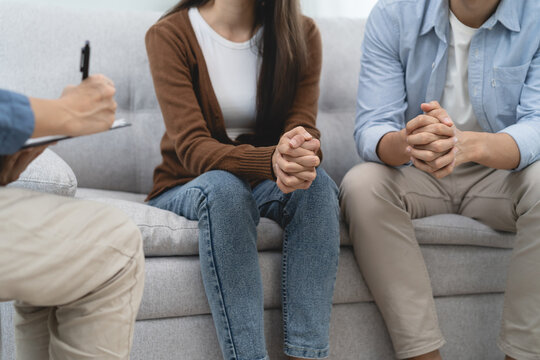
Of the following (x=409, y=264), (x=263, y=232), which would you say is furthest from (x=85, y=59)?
(x=409, y=264)

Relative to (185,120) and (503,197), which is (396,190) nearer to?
(503,197)

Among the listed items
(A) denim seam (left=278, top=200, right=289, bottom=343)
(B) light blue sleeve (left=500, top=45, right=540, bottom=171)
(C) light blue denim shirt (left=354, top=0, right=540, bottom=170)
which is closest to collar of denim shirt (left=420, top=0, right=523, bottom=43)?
(C) light blue denim shirt (left=354, top=0, right=540, bottom=170)

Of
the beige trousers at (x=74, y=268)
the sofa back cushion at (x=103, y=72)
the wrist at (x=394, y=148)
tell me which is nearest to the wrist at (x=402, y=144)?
the wrist at (x=394, y=148)

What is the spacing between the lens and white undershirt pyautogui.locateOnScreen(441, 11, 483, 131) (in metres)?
1.36

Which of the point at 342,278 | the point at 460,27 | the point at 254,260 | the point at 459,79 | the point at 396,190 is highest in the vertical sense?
the point at 460,27

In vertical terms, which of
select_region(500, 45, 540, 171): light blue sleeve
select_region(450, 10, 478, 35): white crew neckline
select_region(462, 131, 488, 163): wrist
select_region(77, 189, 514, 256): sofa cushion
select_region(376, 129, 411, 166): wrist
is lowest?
select_region(77, 189, 514, 256): sofa cushion

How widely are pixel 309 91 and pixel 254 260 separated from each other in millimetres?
526

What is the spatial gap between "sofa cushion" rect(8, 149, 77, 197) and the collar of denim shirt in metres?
0.91

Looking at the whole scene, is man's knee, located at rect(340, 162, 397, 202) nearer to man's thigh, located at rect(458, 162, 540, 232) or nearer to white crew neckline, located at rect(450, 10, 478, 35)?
man's thigh, located at rect(458, 162, 540, 232)

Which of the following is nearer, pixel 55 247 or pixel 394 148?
pixel 55 247

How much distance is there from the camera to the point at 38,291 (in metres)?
0.69

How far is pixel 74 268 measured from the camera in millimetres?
707

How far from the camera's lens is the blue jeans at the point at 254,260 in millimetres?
1027

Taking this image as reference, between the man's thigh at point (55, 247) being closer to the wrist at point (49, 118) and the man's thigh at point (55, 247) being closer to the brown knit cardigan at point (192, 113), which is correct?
the wrist at point (49, 118)
